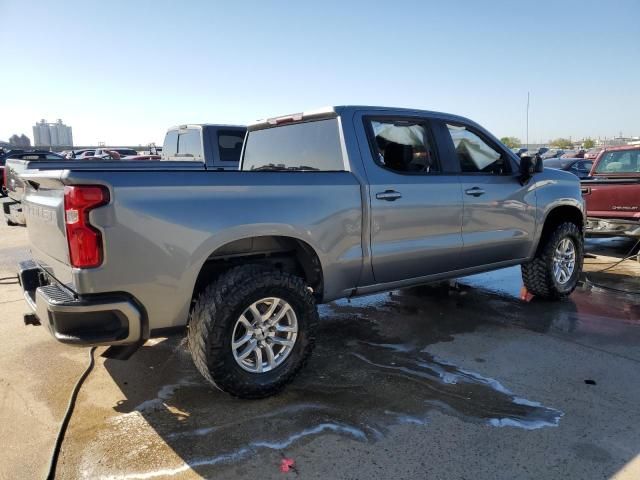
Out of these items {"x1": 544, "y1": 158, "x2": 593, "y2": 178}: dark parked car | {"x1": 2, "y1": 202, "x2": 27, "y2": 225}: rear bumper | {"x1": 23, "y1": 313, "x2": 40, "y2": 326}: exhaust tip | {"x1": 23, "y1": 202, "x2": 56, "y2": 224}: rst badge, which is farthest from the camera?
{"x1": 544, "y1": 158, "x2": 593, "y2": 178}: dark parked car

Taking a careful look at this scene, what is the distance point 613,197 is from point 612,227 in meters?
0.48

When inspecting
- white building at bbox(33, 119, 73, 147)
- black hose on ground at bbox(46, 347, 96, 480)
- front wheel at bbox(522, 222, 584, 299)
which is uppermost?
white building at bbox(33, 119, 73, 147)

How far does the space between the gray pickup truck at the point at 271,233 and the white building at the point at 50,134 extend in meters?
139

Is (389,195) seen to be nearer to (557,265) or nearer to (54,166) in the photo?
(557,265)

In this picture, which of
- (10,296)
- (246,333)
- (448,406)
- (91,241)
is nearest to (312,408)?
(246,333)

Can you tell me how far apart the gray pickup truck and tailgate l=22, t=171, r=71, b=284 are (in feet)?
0.05

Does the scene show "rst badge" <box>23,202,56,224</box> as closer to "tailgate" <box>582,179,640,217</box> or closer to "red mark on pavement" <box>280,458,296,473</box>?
"red mark on pavement" <box>280,458,296,473</box>

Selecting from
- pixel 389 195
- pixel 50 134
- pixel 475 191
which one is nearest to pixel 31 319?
pixel 389 195

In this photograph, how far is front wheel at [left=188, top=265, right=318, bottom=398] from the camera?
3139mm

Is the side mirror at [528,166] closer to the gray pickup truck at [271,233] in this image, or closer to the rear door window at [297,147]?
the gray pickup truck at [271,233]

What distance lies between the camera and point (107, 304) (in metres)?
2.79

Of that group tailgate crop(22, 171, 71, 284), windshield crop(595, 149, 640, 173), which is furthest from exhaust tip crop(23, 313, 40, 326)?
windshield crop(595, 149, 640, 173)

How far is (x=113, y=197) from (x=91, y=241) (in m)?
0.27

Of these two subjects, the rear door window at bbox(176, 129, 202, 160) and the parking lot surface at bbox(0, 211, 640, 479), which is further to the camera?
the rear door window at bbox(176, 129, 202, 160)
